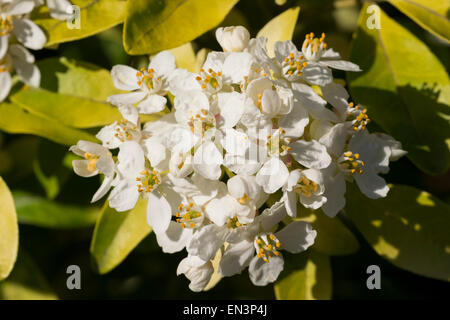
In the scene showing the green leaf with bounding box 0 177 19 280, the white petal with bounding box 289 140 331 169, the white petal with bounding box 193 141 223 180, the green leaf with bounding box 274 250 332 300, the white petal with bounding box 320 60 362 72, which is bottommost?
the green leaf with bounding box 274 250 332 300

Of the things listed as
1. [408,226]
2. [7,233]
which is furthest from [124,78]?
[408,226]

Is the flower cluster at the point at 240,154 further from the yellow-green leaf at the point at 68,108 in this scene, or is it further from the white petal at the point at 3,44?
the white petal at the point at 3,44

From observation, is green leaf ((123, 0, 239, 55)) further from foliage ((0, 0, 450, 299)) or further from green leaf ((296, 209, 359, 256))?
green leaf ((296, 209, 359, 256))

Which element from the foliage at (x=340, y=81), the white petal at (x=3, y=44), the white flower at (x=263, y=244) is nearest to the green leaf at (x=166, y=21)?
the foliage at (x=340, y=81)

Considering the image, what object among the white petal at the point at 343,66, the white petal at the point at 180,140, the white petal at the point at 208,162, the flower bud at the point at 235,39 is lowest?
the white petal at the point at 208,162

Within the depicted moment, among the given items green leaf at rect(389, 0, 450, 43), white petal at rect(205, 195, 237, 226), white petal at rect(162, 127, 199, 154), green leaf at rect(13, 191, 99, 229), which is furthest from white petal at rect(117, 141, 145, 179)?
green leaf at rect(389, 0, 450, 43)
